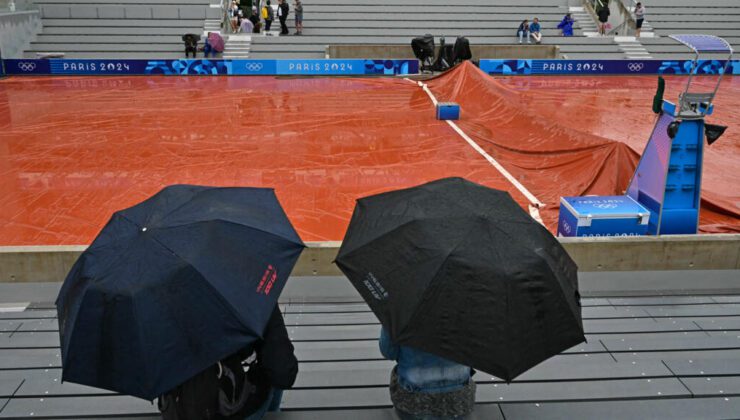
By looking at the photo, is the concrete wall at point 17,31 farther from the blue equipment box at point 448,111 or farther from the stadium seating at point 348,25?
the blue equipment box at point 448,111

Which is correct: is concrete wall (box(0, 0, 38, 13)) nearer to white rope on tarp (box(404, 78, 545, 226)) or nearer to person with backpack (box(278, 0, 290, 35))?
person with backpack (box(278, 0, 290, 35))

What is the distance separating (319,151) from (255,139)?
1.80 m

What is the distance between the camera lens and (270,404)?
3.30 metres

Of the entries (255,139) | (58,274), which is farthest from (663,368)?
(255,139)

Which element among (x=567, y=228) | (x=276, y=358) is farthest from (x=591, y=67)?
(x=276, y=358)

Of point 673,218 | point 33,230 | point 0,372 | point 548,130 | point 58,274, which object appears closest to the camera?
point 0,372

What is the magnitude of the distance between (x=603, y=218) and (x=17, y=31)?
25.7 meters

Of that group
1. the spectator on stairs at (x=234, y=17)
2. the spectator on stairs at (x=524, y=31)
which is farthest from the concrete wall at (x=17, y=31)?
the spectator on stairs at (x=524, y=31)

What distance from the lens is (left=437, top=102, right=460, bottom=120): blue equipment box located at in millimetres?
14695

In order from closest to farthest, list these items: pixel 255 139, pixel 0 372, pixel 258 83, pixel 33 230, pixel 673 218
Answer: pixel 0 372 < pixel 673 218 < pixel 33 230 < pixel 255 139 < pixel 258 83

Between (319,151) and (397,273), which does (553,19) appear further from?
(397,273)

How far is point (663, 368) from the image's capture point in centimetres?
388

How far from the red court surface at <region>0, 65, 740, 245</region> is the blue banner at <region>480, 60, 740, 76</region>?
3.91 metres

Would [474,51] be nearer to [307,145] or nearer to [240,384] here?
[307,145]
